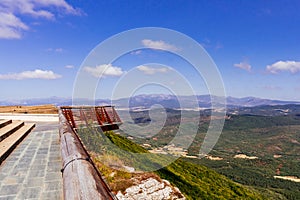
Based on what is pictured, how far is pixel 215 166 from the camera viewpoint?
144 m

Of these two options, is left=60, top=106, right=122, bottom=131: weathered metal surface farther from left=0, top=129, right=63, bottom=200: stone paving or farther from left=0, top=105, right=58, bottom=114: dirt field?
left=0, top=105, right=58, bottom=114: dirt field

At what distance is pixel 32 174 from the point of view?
5582 millimetres

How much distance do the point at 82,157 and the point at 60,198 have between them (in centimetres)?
185

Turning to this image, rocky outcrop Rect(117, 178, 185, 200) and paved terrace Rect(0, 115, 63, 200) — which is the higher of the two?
paved terrace Rect(0, 115, 63, 200)

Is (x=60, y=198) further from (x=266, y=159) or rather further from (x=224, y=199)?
(x=266, y=159)

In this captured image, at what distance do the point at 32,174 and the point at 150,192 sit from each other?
6061 mm

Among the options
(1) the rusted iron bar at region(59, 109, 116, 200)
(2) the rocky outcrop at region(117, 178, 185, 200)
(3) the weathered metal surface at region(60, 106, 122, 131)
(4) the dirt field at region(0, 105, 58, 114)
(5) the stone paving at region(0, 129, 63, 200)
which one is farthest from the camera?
(4) the dirt field at region(0, 105, 58, 114)

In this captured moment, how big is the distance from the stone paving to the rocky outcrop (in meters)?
3.40

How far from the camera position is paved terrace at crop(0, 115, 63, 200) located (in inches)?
176

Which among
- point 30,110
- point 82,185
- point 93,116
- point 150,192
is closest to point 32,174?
point 82,185

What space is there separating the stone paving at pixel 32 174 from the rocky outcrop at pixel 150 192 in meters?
3.40

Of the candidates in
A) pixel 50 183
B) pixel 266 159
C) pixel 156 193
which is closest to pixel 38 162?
pixel 50 183

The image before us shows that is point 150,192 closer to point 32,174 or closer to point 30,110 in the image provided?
point 32,174

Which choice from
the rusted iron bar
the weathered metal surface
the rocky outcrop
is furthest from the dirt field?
the rusted iron bar
